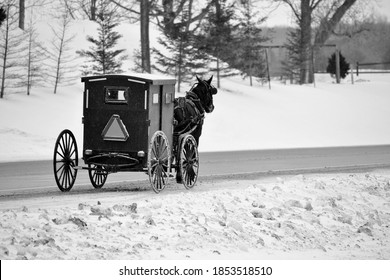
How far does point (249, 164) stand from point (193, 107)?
5.85 meters

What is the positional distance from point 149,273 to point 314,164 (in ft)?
47.3

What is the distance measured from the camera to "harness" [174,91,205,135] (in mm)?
17281

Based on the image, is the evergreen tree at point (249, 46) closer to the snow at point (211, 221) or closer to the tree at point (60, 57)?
the tree at point (60, 57)

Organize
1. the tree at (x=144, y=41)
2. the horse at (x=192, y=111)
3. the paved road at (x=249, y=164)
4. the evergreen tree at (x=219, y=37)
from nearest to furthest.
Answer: the horse at (x=192, y=111)
the paved road at (x=249, y=164)
the tree at (x=144, y=41)
the evergreen tree at (x=219, y=37)

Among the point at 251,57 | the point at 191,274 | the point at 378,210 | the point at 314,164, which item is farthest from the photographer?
the point at 251,57

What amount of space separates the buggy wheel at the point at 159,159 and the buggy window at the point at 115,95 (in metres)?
0.83

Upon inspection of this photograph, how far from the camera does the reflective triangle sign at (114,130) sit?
1542 cm

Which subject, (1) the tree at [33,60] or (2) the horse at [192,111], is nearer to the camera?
(2) the horse at [192,111]

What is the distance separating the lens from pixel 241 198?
47.4ft

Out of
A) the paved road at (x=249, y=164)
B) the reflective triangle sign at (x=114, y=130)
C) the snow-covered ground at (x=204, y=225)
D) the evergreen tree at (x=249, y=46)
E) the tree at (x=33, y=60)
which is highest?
the evergreen tree at (x=249, y=46)

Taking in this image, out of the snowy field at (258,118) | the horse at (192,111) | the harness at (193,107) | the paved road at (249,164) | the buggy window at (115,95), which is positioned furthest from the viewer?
the snowy field at (258,118)

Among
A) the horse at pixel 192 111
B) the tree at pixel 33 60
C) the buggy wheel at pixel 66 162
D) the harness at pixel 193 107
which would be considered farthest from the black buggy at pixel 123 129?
the tree at pixel 33 60

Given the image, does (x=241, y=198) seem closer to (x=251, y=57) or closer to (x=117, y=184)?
(x=117, y=184)

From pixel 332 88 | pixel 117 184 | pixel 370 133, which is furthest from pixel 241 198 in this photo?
pixel 332 88
